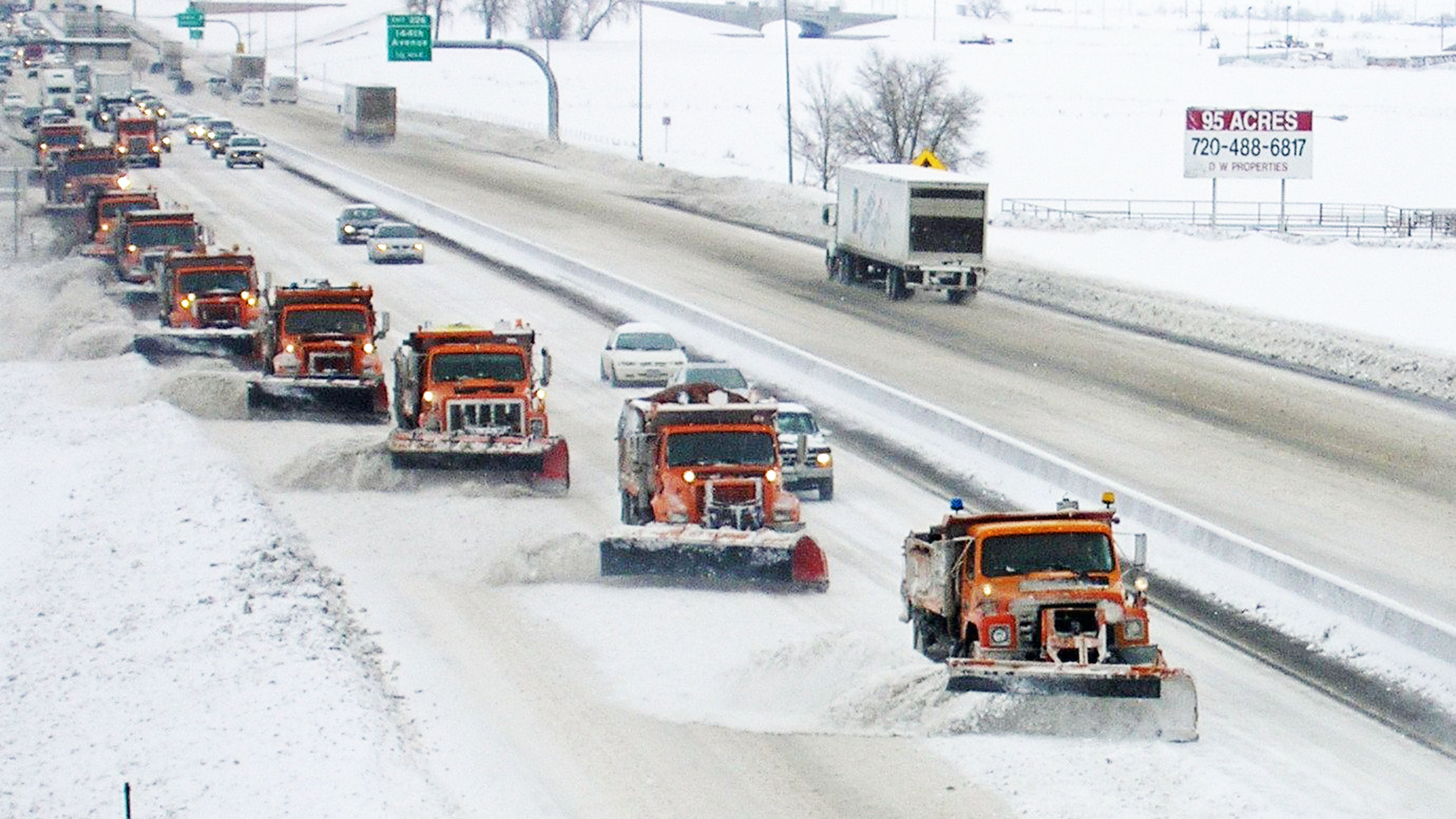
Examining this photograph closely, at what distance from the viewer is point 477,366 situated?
29859mm

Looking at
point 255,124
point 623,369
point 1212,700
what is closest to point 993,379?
point 623,369

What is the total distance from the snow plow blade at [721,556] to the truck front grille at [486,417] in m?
6.61

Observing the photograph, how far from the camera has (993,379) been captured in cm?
3956

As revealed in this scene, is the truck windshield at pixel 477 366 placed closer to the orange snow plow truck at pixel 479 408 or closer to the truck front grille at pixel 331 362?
the orange snow plow truck at pixel 479 408

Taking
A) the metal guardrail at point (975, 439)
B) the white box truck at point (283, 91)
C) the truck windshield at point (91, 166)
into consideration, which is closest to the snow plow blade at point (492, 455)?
the metal guardrail at point (975, 439)

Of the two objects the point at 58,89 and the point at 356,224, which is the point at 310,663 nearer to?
the point at 356,224

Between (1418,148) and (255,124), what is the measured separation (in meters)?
65.5

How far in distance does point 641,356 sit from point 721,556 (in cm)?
1618

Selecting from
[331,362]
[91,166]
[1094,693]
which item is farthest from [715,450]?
[91,166]

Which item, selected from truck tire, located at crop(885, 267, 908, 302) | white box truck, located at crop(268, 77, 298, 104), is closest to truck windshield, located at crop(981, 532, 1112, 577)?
truck tire, located at crop(885, 267, 908, 302)

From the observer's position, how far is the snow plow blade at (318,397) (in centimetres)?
3472

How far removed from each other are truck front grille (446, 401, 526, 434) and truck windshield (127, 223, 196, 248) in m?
22.7

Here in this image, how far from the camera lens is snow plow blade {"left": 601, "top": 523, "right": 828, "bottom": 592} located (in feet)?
75.4

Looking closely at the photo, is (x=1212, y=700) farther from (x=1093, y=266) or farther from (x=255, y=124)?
(x=255, y=124)
